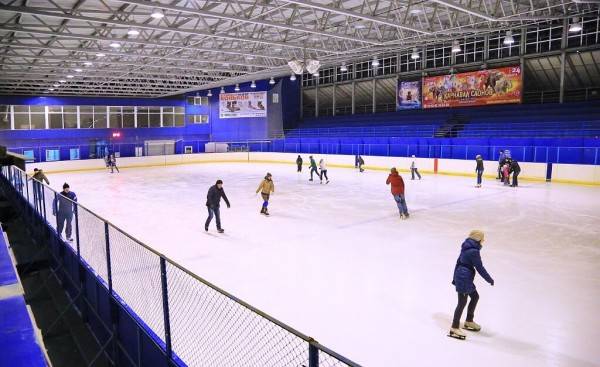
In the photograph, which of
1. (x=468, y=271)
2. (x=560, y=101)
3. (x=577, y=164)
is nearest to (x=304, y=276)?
(x=468, y=271)

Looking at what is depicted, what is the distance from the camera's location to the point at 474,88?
2925cm

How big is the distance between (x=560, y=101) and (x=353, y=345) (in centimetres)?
2788

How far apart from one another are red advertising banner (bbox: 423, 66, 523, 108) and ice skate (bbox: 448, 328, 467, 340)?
85.4 ft

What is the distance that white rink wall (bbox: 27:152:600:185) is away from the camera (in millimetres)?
20605

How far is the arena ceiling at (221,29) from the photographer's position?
15.5 m

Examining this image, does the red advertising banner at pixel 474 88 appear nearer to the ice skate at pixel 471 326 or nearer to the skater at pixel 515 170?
the skater at pixel 515 170

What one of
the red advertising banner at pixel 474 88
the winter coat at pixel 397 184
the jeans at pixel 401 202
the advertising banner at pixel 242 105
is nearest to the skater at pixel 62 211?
the winter coat at pixel 397 184

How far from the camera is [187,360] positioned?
4.59 m

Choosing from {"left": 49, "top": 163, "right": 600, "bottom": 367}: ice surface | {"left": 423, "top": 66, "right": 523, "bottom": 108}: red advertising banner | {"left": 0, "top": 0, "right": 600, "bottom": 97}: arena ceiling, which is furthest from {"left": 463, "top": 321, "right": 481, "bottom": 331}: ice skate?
{"left": 423, "top": 66, "right": 523, "bottom": 108}: red advertising banner

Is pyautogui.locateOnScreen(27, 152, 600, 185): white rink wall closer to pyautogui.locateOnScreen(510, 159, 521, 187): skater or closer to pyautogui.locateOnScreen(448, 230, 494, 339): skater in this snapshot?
pyautogui.locateOnScreen(510, 159, 521, 187): skater

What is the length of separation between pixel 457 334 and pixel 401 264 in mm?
2945

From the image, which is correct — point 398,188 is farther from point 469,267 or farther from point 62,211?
point 62,211

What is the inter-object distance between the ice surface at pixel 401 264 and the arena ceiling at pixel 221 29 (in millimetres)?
6595

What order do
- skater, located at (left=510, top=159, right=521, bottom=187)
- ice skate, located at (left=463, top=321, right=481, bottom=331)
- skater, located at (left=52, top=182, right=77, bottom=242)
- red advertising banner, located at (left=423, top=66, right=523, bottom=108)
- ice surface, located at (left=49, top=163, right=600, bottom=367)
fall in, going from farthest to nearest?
red advertising banner, located at (left=423, top=66, right=523, bottom=108), skater, located at (left=510, top=159, right=521, bottom=187), skater, located at (left=52, top=182, right=77, bottom=242), ice skate, located at (left=463, top=321, right=481, bottom=331), ice surface, located at (left=49, top=163, right=600, bottom=367)
